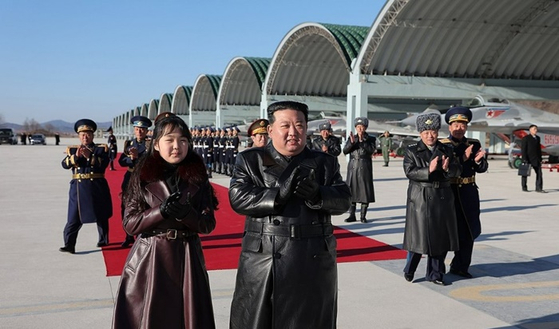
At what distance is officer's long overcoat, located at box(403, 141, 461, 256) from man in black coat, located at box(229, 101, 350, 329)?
115 inches

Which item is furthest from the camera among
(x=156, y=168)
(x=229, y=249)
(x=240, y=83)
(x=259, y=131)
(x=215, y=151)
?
(x=240, y=83)

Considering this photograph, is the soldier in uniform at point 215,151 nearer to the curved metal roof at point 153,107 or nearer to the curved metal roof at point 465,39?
the curved metal roof at point 465,39

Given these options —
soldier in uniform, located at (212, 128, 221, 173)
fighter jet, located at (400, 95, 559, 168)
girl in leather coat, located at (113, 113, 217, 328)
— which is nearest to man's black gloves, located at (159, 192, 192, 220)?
girl in leather coat, located at (113, 113, 217, 328)

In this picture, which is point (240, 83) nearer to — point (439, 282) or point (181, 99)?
point (181, 99)

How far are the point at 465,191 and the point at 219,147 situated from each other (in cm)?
1530

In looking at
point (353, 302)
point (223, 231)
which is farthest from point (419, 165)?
point (223, 231)

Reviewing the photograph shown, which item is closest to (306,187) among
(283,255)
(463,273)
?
(283,255)

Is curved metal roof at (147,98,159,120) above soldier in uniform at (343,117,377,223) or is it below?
above

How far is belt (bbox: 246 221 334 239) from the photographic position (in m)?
2.92

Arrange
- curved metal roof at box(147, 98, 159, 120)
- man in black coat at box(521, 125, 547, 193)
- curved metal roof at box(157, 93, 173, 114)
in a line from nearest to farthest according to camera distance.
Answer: man in black coat at box(521, 125, 547, 193) < curved metal roof at box(157, 93, 173, 114) < curved metal roof at box(147, 98, 159, 120)

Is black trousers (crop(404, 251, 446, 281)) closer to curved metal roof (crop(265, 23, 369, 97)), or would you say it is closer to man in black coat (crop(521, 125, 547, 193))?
man in black coat (crop(521, 125, 547, 193))

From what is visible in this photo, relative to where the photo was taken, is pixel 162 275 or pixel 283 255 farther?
pixel 162 275

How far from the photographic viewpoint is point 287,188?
8.92 ft

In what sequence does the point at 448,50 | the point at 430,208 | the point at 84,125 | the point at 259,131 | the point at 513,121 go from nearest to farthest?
the point at 430,208 → the point at 84,125 → the point at 259,131 → the point at 513,121 → the point at 448,50
